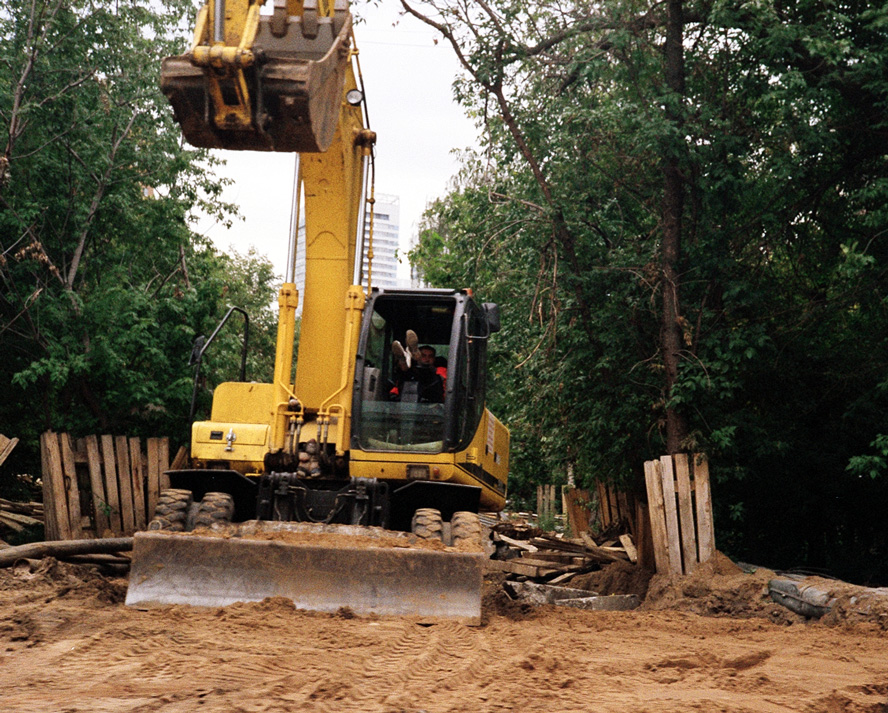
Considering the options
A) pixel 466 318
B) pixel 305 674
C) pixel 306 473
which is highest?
pixel 466 318

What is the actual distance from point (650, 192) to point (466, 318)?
5.03 metres

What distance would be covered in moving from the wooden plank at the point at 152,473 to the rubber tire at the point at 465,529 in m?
5.45

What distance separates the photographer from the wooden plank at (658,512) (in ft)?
36.5

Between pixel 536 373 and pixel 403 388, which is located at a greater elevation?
pixel 536 373

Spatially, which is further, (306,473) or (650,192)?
(650,192)

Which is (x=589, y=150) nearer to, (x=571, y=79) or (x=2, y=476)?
(x=571, y=79)

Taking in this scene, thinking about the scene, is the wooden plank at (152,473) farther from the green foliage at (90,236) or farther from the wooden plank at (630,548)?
the wooden plank at (630,548)

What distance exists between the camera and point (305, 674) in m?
5.30

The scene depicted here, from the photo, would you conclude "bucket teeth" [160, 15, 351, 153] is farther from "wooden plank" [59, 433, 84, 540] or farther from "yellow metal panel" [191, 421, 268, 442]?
"wooden plank" [59, 433, 84, 540]

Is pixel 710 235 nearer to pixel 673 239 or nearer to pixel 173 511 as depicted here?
pixel 673 239

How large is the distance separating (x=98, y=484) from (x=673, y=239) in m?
8.16

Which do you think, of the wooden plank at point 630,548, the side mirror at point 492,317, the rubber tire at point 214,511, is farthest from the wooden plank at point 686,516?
the rubber tire at point 214,511

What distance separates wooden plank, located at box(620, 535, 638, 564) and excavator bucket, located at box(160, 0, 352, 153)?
831 cm

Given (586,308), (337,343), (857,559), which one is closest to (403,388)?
(337,343)
